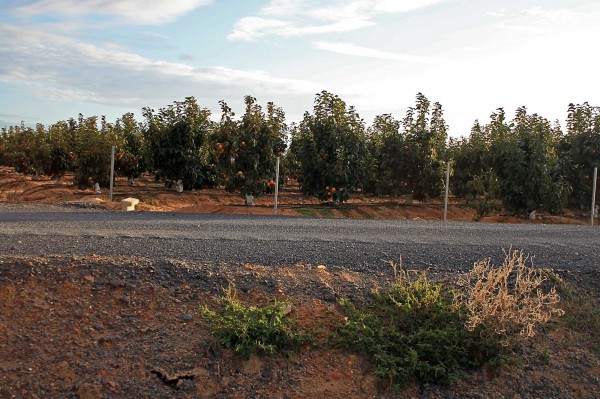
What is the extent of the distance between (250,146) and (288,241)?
11190mm

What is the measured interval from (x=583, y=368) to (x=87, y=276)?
15.4ft

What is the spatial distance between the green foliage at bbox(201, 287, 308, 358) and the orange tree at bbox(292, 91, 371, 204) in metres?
14.3

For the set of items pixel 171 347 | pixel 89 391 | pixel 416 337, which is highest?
pixel 416 337

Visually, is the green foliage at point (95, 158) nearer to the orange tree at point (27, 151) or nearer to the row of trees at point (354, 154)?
the row of trees at point (354, 154)

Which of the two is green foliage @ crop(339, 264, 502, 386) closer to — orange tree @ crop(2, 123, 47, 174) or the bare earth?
the bare earth

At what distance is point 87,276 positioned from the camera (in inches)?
225

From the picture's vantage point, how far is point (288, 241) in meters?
8.37

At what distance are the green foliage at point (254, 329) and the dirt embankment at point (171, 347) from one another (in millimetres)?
94

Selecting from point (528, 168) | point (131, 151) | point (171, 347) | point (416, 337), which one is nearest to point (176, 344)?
point (171, 347)

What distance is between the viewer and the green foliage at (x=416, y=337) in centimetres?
494

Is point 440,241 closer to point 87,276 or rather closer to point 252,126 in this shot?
point 87,276

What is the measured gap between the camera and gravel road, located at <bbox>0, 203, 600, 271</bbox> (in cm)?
704

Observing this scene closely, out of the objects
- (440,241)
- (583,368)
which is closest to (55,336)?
(583,368)

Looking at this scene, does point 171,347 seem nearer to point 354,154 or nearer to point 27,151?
point 354,154
